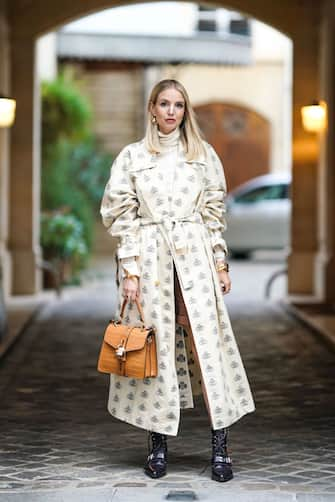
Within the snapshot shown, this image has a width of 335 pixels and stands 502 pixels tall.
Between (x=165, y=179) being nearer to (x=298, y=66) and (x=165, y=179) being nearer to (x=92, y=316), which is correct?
(x=92, y=316)

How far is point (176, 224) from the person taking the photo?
5.86m

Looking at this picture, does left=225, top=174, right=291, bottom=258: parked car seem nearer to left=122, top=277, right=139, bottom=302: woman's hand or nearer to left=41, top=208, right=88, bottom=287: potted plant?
left=41, top=208, right=88, bottom=287: potted plant

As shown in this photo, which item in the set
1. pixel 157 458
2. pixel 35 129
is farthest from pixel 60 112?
pixel 157 458

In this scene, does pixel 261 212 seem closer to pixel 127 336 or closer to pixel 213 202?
pixel 213 202

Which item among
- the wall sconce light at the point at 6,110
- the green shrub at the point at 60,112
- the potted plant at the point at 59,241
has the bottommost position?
the potted plant at the point at 59,241

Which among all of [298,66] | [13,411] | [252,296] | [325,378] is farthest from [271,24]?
[13,411]

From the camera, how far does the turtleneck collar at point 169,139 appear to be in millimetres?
5961

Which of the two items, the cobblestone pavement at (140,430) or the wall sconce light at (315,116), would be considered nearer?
the cobblestone pavement at (140,430)

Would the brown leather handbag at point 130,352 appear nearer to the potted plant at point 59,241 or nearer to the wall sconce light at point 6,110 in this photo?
the wall sconce light at point 6,110

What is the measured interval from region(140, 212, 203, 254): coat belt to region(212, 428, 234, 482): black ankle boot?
89cm

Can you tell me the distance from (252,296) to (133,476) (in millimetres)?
10580

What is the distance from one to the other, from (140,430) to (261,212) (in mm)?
16600

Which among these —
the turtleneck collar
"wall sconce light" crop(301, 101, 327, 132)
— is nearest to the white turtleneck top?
the turtleneck collar

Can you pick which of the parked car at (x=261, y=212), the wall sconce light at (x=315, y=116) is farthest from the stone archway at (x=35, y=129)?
the parked car at (x=261, y=212)
